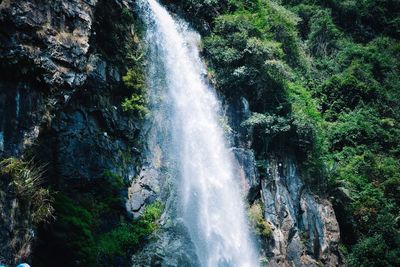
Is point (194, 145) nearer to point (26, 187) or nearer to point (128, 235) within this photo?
point (128, 235)

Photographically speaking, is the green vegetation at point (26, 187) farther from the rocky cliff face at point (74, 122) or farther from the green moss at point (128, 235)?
the green moss at point (128, 235)

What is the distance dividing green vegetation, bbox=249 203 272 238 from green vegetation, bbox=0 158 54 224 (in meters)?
8.45

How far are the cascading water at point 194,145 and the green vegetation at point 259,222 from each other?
1.23 ft

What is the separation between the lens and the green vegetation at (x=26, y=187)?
289 inches

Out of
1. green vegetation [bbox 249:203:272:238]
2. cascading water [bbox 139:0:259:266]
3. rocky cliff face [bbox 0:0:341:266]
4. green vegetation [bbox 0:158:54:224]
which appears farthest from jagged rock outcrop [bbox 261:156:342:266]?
green vegetation [bbox 0:158:54:224]

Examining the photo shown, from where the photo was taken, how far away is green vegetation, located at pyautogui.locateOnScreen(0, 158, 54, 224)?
734 cm

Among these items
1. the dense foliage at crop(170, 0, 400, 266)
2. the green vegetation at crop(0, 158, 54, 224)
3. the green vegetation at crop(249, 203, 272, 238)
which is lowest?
the green vegetation at crop(0, 158, 54, 224)

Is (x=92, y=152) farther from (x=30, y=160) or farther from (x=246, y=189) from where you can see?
(x=246, y=189)

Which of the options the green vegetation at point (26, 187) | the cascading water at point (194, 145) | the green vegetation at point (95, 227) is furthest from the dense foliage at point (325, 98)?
the green vegetation at point (26, 187)

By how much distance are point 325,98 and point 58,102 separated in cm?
1989

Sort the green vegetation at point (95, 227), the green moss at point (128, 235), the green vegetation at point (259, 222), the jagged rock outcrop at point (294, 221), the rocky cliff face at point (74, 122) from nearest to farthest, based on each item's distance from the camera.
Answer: the rocky cliff face at point (74, 122)
the green vegetation at point (95, 227)
the green moss at point (128, 235)
the green vegetation at point (259, 222)
the jagged rock outcrop at point (294, 221)

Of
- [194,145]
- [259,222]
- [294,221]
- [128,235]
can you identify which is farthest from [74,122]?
[294,221]

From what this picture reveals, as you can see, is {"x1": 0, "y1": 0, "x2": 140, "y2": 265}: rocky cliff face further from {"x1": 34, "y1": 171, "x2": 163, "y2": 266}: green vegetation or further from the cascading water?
the cascading water

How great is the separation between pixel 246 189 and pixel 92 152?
661 centimetres
